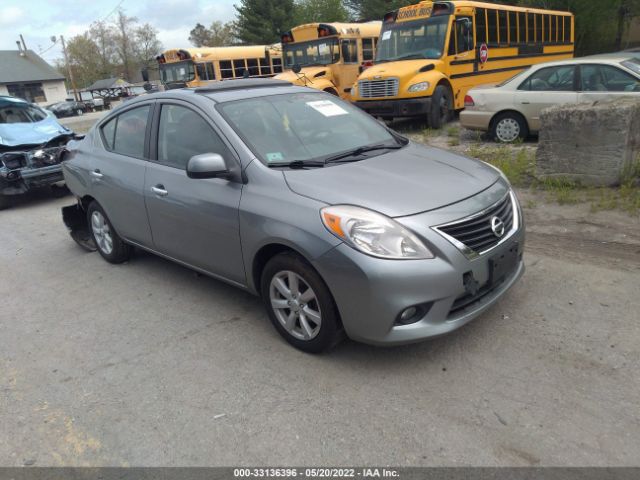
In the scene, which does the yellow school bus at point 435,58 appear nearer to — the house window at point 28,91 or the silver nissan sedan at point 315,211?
the silver nissan sedan at point 315,211

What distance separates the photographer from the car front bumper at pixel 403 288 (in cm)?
289

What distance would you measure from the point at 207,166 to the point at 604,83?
7.39 meters

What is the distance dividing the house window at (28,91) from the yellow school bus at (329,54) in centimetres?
5370

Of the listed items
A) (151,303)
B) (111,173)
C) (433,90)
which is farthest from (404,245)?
(433,90)

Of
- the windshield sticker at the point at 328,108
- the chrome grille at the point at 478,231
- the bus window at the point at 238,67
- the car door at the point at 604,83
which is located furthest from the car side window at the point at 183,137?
the bus window at the point at 238,67

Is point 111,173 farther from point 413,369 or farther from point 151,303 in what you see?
point 413,369

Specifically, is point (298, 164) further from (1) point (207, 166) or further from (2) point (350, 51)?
(2) point (350, 51)

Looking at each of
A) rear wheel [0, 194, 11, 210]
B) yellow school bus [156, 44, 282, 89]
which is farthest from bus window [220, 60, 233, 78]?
rear wheel [0, 194, 11, 210]

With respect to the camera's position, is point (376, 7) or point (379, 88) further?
point (376, 7)

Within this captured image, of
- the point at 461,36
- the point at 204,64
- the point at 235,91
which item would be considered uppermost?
the point at 204,64

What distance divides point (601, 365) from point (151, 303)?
3.47 m

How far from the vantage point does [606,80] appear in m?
8.20

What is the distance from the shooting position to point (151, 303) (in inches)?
177

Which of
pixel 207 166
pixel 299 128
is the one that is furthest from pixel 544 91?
pixel 207 166
